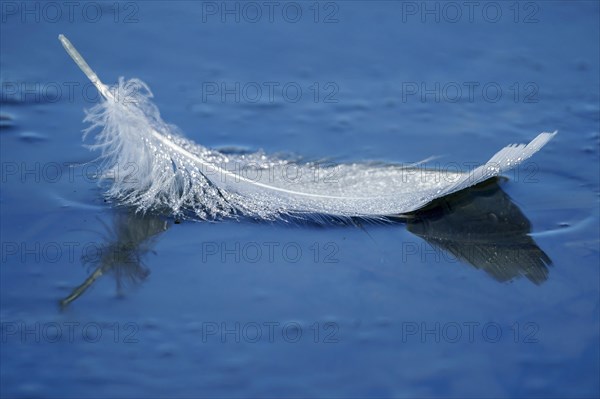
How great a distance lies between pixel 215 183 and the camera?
10.5 ft

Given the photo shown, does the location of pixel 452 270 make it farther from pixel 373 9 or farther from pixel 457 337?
pixel 373 9

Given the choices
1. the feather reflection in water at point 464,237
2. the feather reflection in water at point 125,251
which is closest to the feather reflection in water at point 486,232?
the feather reflection in water at point 464,237

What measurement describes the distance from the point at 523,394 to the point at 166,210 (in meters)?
1.25

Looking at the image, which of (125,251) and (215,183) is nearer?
(125,251)

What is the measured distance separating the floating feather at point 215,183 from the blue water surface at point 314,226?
0.21ft

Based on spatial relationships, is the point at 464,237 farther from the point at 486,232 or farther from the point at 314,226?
the point at 314,226

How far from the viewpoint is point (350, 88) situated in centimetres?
387

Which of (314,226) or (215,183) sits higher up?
(215,183)

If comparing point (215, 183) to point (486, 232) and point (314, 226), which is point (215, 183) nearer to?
point (314, 226)

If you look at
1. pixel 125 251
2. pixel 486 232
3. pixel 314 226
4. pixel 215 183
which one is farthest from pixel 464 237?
pixel 125 251

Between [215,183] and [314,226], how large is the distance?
0.34 metres

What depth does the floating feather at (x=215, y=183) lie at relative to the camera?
10.4ft

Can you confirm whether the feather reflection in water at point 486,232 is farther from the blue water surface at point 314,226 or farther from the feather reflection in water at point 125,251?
the feather reflection in water at point 125,251

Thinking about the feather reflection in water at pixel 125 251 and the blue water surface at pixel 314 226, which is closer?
the blue water surface at pixel 314 226
